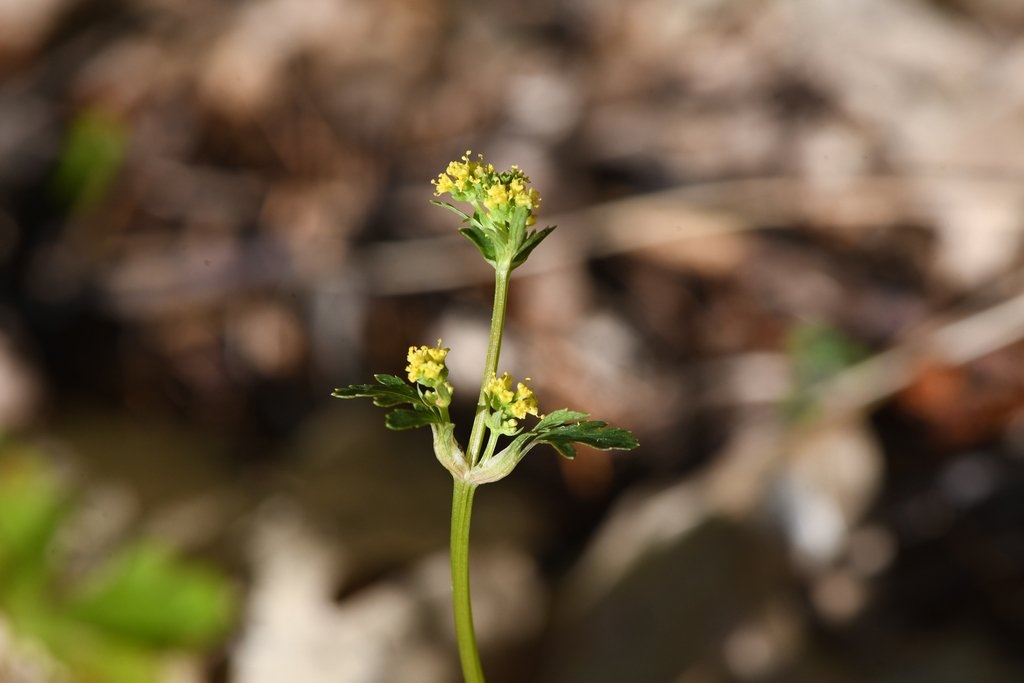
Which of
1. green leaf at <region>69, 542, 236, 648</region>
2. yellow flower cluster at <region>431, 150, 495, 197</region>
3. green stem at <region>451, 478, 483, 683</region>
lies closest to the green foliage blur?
green leaf at <region>69, 542, 236, 648</region>

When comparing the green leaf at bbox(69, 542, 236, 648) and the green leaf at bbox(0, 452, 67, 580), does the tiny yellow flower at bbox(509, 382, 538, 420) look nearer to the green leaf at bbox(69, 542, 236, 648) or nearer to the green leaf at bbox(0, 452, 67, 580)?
the green leaf at bbox(69, 542, 236, 648)

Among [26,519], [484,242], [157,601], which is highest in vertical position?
[26,519]

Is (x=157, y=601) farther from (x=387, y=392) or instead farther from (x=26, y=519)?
(x=387, y=392)

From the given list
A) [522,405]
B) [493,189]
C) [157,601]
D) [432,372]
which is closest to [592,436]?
[522,405]

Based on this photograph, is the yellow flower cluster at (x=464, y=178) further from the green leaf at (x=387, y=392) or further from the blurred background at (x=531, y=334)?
the blurred background at (x=531, y=334)

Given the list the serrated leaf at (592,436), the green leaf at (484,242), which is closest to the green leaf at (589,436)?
the serrated leaf at (592,436)

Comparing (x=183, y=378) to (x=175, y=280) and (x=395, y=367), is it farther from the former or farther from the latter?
(x=395, y=367)
